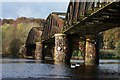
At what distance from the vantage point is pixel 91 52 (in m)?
69.4

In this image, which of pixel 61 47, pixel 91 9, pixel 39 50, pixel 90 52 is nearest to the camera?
pixel 91 9

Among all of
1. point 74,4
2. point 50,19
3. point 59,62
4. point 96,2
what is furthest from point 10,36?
point 96,2

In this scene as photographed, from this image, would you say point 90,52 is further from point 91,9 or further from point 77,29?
point 91,9

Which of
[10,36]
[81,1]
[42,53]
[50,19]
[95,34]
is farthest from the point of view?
[10,36]

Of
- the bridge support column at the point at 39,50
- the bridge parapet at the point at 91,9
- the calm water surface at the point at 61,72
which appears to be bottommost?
the calm water surface at the point at 61,72

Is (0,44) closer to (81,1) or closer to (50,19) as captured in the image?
(50,19)

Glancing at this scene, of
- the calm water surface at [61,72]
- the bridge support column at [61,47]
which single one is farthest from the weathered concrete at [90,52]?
the bridge support column at [61,47]

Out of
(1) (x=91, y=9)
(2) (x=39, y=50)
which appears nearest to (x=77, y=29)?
(1) (x=91, y=9)

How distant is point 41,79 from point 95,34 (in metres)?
33.7

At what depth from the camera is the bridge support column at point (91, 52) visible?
68.9m

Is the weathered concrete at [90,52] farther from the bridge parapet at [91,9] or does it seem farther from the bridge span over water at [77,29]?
the bridge parapet at [91,9]

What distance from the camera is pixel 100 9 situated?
119 ft

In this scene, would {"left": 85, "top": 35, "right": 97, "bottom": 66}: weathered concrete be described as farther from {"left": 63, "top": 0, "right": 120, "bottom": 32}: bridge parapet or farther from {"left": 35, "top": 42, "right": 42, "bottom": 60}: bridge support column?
{"left": 35, "top": 42, "right": 42, "bottom": 60}: bridge support column

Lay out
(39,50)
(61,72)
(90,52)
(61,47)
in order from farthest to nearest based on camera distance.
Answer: (39,50)
(61,47)
(90,52)
(61,72)
